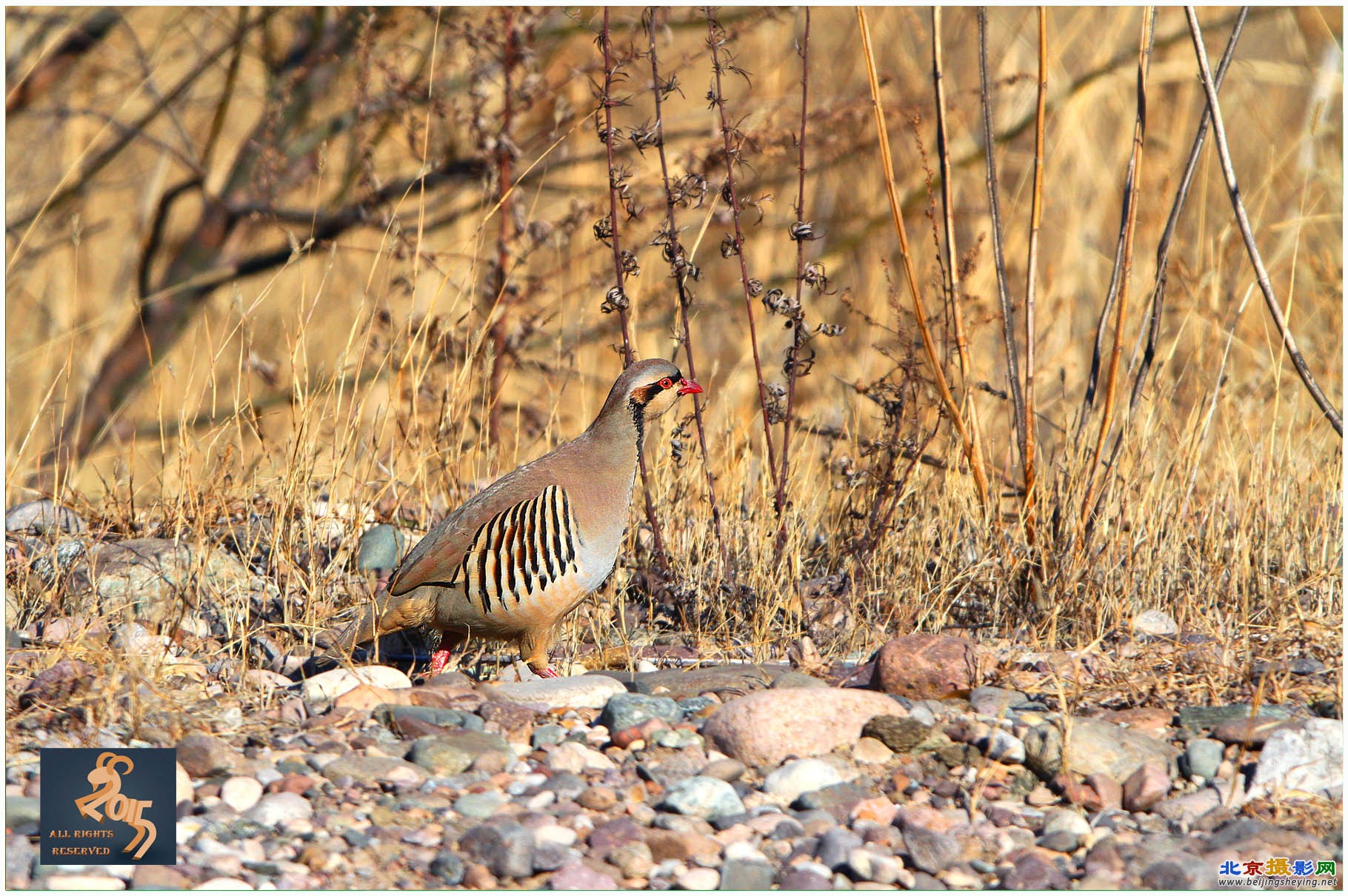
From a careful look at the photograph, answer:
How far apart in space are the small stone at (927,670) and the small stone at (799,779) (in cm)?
61

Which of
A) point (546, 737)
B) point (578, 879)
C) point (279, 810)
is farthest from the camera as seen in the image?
point (546, 737)

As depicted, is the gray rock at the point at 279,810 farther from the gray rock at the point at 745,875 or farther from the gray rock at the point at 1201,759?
the gray rock at the point at 1201,759

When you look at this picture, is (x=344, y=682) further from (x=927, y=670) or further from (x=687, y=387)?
(x=927, y=670)

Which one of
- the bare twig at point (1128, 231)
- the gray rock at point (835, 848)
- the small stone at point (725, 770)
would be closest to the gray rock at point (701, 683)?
the small stone at point (725, 770)

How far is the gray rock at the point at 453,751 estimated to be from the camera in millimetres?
3281

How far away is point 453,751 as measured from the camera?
3322 millimetres

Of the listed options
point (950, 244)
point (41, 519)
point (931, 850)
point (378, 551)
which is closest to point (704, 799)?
point (931, 850)

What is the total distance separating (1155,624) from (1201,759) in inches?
56.6

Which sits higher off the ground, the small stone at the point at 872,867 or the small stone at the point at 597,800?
the small stone at the point at 597,800

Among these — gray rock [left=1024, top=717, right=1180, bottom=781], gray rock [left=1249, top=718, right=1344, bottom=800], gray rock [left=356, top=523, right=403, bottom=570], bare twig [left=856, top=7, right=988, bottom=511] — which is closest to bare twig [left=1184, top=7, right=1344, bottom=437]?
bare twig [left=856, top=7, right=988, bottom=511]

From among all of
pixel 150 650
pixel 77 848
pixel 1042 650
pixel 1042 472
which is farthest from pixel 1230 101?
pixel 77 848

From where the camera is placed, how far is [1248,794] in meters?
3.20

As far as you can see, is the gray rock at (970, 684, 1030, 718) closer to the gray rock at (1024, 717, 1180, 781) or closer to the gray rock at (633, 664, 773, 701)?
the gray rock at (1024, 717, 1180, 781)

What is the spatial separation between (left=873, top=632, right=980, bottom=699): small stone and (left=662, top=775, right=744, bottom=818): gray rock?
841 mm
